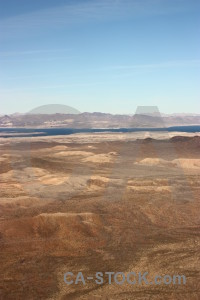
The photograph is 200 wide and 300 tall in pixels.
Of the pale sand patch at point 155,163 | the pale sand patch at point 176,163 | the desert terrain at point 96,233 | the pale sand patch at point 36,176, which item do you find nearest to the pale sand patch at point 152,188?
the desert terrain at point 96,233

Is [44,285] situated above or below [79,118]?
below

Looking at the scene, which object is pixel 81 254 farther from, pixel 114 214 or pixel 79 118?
pixel 79 118

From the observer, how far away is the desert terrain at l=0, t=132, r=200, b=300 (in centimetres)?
839

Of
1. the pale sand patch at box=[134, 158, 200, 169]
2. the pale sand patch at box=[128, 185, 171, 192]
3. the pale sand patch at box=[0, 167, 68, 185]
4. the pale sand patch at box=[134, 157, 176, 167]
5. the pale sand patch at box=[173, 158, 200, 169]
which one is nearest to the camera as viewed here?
the pale sand patch at box=[128, 185, 171, 192]

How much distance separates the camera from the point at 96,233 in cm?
1251

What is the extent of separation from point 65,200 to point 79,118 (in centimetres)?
17346

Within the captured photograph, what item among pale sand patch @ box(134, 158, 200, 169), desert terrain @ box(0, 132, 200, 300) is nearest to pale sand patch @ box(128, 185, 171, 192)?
desert terrain @ box(0, 132, 200, 300)

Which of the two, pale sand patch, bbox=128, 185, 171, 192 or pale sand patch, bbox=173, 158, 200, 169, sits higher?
pale sand patch, bbox=173, 158, 200, 169

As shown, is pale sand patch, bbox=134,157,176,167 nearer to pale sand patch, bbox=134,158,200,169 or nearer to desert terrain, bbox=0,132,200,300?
pale sand patch, bbox=134,158,200,169

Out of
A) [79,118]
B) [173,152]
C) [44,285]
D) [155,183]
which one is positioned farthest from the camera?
[79,118]

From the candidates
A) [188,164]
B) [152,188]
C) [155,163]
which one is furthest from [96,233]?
[188,164]

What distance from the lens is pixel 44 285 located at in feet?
27.8

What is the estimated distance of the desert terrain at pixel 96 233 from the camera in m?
8.39

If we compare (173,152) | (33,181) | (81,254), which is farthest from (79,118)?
(81,254)
